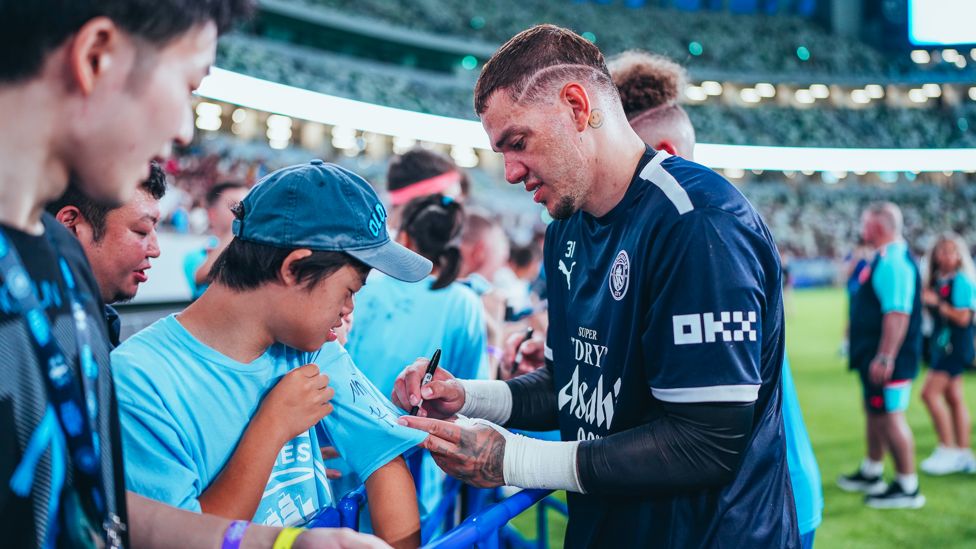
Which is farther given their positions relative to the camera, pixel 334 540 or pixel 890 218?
pixel 890 218

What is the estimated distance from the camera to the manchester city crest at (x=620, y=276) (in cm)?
156

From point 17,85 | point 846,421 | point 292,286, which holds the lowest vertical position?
point 846,421

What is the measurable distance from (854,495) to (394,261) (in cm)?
523

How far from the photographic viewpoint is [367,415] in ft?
5.25

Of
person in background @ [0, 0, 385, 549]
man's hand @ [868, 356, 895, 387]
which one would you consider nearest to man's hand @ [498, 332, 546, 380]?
person in background @ [0, 0, 385, 549]

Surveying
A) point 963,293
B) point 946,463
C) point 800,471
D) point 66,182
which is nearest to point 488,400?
point 800,471

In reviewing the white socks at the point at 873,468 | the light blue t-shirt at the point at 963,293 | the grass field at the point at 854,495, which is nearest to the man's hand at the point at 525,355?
the grass field at the point at 854,495

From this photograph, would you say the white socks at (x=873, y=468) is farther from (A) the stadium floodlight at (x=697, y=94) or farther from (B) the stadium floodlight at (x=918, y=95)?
(B) the stadium floodlight at (x=918, y=95)

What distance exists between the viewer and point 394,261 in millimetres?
1521

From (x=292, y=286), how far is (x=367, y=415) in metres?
0.42

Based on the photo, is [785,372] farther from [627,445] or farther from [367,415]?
[367,415]

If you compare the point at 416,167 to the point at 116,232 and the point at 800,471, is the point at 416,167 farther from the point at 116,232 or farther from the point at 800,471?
the point at 800,471

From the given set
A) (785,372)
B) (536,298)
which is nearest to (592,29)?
(536,298)

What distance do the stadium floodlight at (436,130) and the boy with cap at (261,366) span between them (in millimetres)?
17217
